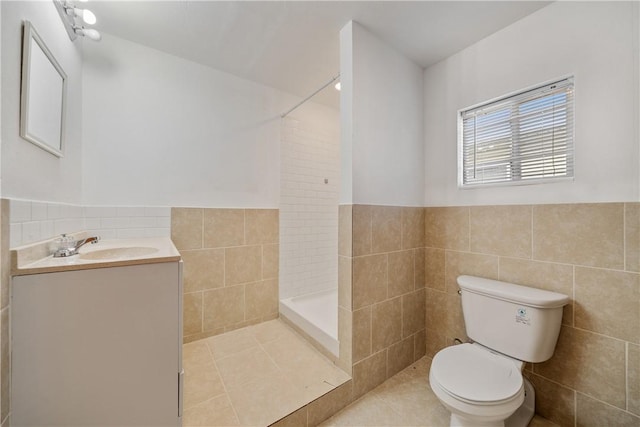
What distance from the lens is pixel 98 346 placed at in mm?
961

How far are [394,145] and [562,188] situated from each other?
39.8 inches

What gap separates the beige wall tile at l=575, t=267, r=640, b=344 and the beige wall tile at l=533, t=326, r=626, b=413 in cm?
6

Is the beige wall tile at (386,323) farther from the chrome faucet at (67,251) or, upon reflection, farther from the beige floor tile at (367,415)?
the chrome faucet at (67,251)

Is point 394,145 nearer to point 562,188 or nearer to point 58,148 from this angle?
point 562,188

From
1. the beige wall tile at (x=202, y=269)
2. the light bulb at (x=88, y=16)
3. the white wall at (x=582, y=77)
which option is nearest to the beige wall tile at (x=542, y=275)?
the white wall at (x=582, y=77)

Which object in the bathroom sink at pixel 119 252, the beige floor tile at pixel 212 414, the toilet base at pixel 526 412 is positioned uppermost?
the bathroom sink at pixel 119 252

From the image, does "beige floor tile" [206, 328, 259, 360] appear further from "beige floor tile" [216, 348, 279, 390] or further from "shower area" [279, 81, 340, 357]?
"shower area" [279, 81, 340, 357]

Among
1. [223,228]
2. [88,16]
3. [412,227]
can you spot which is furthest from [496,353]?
[88,16]

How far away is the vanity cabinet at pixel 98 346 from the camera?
35.4 inches

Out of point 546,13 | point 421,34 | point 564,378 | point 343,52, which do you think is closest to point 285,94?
point 343,52

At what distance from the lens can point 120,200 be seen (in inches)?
70.9

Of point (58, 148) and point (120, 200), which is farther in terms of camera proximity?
point (120, 200)

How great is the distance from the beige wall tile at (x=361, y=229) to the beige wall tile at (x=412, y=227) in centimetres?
39

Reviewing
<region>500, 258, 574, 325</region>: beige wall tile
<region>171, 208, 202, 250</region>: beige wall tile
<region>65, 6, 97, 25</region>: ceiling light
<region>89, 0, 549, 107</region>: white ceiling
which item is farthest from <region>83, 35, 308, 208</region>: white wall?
<region>500, 258, 574, 325</region>: beige wall tile
